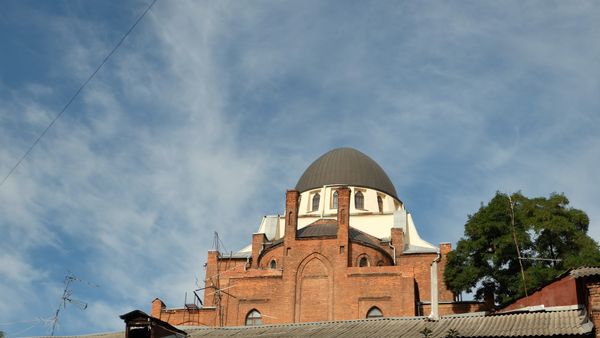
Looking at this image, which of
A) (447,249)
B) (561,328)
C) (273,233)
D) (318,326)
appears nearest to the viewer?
(561,328)

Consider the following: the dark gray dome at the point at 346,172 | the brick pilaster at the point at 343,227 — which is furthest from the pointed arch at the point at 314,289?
the dark gray dome at the point at 346,172

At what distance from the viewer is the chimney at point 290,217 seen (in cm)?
4400

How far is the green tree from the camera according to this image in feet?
120

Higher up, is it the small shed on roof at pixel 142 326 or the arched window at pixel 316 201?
the arched window at pixel 316 201

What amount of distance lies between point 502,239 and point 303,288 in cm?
1133

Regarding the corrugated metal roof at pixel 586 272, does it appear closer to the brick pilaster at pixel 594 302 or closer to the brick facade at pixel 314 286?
the brick pilaster at pixel 594 302

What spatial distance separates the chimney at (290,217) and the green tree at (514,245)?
362 inches

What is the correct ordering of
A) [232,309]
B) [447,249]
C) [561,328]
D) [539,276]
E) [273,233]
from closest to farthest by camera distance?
[561,328]
[539,276]
[232,309]
[447,249]
[273,233]

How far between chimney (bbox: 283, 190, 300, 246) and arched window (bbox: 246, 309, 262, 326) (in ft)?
13.8

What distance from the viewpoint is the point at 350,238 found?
44312 millimetres

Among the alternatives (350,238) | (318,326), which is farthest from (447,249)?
(318,326)

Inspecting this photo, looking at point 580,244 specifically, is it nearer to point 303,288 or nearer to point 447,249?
point 447,249

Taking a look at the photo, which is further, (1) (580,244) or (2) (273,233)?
(2) (273,233)

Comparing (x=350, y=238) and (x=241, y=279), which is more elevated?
(x=350, y=238)
